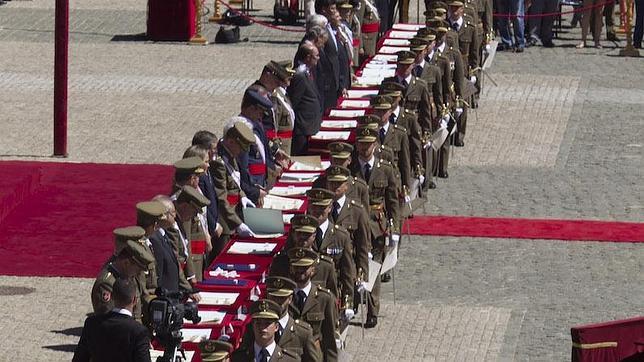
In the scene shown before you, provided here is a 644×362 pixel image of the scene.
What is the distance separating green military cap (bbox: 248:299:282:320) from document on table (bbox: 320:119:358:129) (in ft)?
27.5

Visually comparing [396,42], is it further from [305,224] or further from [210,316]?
Answer: [210,316]

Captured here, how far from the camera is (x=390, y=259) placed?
1900 centimetres

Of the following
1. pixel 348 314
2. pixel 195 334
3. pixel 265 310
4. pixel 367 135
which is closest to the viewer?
pixel 265 310

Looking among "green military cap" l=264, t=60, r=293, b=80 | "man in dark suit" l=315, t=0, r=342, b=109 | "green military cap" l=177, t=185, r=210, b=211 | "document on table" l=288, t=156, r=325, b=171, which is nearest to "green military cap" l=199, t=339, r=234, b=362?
"green military cap" l=177, t=185, r=210, b=211

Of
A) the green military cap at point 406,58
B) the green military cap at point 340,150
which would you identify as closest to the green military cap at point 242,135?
the green military cap at point 340,150

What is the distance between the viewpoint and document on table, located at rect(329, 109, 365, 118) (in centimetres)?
2294

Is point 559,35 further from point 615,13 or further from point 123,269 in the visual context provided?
point 123,269

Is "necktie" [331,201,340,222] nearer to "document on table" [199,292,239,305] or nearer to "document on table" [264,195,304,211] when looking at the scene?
"document on table" [264,195,304,211]

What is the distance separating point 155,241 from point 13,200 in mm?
5945

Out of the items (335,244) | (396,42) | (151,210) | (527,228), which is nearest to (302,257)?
(151,210)

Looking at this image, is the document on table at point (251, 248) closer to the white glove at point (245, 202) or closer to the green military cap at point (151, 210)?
the white glove at point (245, 202)

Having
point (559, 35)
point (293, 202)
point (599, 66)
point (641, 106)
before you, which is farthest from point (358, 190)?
point (559, 35)

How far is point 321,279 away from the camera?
1602 cm

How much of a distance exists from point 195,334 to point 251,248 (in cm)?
231
